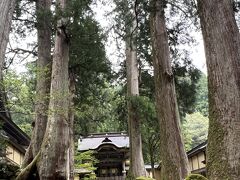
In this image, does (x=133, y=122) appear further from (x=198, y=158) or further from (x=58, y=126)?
(x=198, y=158)

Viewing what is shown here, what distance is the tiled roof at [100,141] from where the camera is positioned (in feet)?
62.2

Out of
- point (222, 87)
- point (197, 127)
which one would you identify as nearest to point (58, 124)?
point (222, 87)

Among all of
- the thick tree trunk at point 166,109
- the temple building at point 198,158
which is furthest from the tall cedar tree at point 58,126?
the temple building at point 198,158

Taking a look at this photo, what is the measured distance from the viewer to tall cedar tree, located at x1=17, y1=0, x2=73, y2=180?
6.40 metres

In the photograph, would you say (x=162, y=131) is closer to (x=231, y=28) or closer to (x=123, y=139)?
(x=231, y=28)

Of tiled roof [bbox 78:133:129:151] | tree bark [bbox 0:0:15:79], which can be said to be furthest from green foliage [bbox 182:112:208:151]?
tree bark [bbox 0:0:15:79]

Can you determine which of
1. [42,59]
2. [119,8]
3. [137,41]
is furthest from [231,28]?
[119,8]

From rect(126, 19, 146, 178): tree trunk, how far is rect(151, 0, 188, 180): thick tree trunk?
293 cm

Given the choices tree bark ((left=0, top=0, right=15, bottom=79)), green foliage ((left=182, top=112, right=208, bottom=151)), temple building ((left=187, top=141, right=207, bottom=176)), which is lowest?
temple building ((left=187, top=141, right=207, bottom=176))

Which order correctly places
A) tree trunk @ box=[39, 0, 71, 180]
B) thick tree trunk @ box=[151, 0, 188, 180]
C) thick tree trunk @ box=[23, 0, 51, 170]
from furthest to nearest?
thick tree trunk @ box=[23, 0, 51, 170]
tree trunk @ box=[39, 0, 71, 180]
thick tree trunk @ box=[151, 0, 188, 180]

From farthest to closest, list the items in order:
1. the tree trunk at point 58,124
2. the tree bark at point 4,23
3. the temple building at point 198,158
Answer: the temple building at point 198,158
the tree trunk at point 58,124
the tree bark at point 4,23

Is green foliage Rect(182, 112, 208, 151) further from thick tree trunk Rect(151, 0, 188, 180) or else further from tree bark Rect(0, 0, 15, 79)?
tree bark Rect(0, 0, 15, 79)

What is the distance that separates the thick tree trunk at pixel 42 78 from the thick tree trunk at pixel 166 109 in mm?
2984

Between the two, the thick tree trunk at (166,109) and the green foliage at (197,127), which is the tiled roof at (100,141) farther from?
the green foliage at (197,127)
